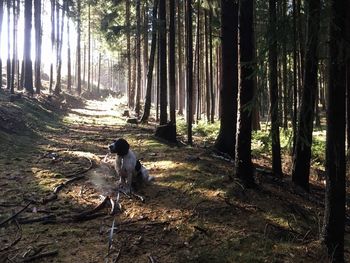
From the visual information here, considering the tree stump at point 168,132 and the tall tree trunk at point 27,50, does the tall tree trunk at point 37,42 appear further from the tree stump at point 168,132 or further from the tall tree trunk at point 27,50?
the tree stump at point 168,132

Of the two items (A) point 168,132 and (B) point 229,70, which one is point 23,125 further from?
(B) point 229,70

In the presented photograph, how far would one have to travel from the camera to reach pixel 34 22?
28.2 metres

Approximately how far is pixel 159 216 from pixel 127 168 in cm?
168

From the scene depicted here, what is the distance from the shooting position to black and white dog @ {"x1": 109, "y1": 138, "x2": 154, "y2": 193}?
8.25m

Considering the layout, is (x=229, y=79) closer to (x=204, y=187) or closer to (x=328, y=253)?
(x=204, y=187)

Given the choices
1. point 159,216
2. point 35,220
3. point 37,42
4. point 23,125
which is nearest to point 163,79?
point 23,125

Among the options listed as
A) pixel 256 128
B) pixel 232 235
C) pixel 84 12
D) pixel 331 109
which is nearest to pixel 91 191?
pixel 232 235

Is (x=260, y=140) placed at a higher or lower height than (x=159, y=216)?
higher

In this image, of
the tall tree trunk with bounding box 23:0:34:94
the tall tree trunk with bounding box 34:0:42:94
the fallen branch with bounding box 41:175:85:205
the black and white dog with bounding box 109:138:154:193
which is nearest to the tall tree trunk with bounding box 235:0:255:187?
the black and white dog with bounding box 109:138:154:193

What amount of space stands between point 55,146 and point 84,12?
95.2 ft

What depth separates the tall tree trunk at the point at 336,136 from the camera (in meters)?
5.01

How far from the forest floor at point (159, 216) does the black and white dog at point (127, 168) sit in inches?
11.3

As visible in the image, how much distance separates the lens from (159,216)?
6.93m

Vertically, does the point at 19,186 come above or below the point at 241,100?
below
